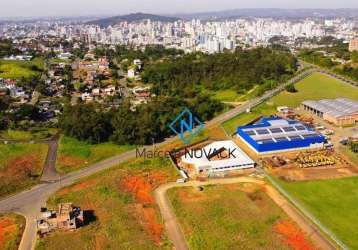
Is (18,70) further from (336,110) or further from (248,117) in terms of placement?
(336,110)

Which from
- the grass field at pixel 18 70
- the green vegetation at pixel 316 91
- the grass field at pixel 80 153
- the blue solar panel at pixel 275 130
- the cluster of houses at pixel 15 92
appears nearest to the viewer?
the grass field at pixel 80 153

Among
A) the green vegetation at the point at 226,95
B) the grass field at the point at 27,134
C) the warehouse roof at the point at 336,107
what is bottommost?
the grass field at the point at 27,134

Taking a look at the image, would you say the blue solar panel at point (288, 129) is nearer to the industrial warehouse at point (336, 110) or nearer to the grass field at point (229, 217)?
the industrial warehouse at point (336, 110)

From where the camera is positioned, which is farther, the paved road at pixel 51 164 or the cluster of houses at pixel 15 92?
the cluster of houses at pixel 15 92

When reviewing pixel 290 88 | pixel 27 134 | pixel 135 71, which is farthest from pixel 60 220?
pixel 135 71

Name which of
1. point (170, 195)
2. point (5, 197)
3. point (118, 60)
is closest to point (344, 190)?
point (170, 195)

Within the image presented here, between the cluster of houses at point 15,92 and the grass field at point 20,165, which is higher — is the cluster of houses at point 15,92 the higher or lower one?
the higher one

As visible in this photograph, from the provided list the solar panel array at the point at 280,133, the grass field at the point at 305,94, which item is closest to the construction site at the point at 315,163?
the solar panel array at the point at 280,133
